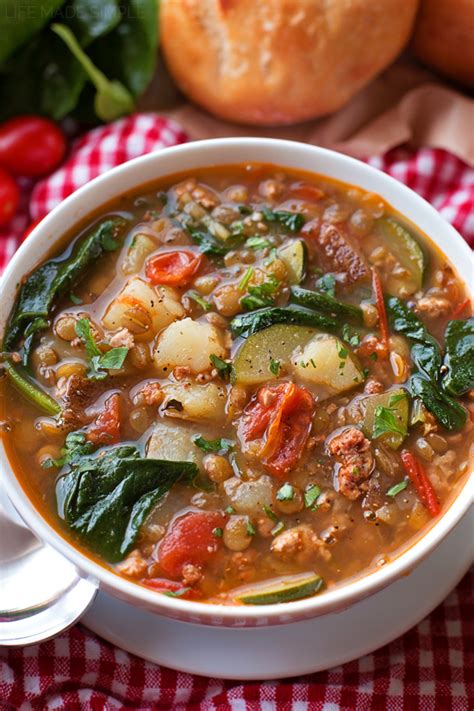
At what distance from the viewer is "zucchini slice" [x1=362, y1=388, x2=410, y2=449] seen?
137 inches

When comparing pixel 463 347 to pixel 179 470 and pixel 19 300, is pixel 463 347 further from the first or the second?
pixel 19 300

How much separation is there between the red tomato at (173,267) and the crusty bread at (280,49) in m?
1.46

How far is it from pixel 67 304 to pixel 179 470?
2.85ft

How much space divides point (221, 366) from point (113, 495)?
64 cm

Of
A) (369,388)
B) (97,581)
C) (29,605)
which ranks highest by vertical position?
(369,388)

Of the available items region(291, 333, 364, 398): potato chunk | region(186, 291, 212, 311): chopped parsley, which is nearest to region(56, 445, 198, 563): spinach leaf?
region(291, 333, 364, 398): potato chunk

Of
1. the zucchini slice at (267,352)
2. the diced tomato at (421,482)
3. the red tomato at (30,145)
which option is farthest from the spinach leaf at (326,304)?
the red tomato at (30,145)

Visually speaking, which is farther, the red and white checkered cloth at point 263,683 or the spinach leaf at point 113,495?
the red and white checkered cloth at point 263,683

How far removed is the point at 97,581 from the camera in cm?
319

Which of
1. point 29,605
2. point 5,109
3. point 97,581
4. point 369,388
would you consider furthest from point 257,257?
point 5,109

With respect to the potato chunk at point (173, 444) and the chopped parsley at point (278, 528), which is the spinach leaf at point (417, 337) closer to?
the chopped parsley at point (278, 528)

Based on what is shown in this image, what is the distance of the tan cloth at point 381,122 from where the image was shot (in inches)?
200

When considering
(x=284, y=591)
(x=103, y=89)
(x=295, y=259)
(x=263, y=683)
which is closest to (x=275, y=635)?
(x=263, y=683)

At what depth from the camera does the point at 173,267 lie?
380cm
